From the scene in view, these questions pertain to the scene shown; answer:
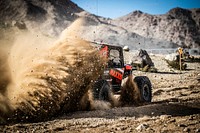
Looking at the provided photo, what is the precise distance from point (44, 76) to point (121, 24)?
108 meters

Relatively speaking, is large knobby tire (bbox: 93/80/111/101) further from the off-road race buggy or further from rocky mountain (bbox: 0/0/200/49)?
rocky mountain (bbox: 0/0/200/49)

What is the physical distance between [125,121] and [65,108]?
1464mm

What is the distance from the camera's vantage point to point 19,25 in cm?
3419

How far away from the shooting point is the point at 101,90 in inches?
260

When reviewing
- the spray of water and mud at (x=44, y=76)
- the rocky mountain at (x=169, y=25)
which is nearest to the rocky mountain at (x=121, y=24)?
the rocky mountain at (x=169, y=25)

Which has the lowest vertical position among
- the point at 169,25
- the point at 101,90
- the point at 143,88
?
the point at 143,88

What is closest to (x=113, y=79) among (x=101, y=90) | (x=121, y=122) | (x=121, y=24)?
(x=101, y=90)

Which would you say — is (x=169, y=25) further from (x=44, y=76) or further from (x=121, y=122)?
(x=44, y=76)

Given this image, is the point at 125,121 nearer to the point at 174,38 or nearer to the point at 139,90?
the point at 139,90

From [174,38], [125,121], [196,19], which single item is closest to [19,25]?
[125,121]

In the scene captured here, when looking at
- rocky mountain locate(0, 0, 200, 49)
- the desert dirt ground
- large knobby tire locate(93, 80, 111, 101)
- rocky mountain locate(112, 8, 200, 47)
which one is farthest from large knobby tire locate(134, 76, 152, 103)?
rocky mountain locate(112, 8, 200, 47)

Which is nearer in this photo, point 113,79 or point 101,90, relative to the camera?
point 101,90

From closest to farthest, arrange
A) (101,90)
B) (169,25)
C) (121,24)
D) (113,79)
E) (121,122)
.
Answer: (121,122) < (101,90) < (113,79) < (169,25) < (121,24)

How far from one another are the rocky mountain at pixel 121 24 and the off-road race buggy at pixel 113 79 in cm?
6429
